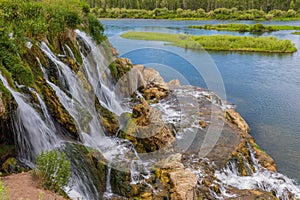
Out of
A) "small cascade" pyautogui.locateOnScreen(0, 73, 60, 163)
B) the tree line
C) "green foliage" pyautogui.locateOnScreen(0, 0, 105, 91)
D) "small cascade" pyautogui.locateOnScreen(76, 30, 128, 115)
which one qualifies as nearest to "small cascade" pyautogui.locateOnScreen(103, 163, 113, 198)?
"small cascade" pyautogui.locateOnScreen(0, 73, 60, 163)

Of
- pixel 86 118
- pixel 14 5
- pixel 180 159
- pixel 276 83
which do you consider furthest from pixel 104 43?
pixel 276 83

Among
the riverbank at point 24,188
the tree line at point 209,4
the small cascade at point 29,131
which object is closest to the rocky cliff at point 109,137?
Result: the small cascade at point 29,131

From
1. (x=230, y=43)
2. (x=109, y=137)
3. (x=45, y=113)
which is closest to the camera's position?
(x=45, y=113)

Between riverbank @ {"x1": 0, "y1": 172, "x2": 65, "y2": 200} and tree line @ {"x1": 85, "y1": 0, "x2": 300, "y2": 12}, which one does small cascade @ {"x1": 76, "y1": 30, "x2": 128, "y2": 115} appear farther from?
tree line @ {"x1": 85, "y1": 0, "x2": 300, "y2": 12}

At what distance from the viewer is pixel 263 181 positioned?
14.0m

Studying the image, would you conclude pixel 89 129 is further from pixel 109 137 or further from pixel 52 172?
pixel 52 172

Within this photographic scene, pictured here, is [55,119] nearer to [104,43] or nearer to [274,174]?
[274,174]

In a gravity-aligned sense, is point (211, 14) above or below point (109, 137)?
above

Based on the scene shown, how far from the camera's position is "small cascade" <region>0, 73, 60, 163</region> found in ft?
31.0

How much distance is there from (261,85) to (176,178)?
20172 millimetres

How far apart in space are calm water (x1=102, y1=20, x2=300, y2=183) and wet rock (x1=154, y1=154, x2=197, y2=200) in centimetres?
624

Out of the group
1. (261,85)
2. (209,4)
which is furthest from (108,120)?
(209,4)

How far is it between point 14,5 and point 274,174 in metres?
14.3

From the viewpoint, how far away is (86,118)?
13.7 metres
